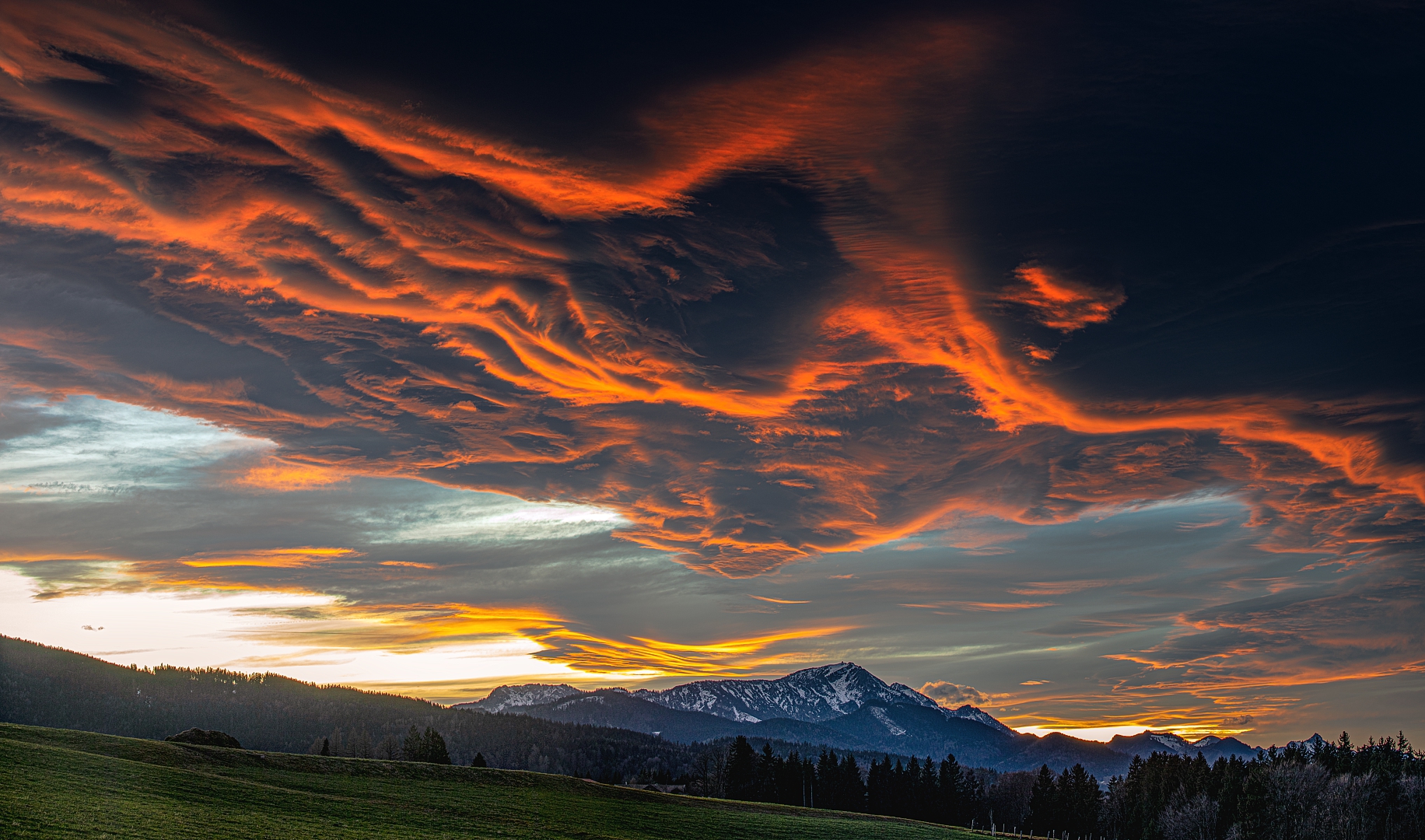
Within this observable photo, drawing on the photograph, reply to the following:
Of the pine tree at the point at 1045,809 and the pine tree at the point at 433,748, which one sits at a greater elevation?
the pine tree at the point at 433,748

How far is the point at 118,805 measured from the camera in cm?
4397

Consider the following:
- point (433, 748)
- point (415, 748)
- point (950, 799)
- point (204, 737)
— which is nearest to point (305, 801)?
point (204, 737)

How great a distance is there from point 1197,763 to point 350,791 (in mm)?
145700

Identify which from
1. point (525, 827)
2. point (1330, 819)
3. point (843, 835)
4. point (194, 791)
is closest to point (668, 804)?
point (843, 835)

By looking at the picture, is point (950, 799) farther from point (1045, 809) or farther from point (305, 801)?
point (305, 801)

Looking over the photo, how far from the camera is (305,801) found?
2253 inches

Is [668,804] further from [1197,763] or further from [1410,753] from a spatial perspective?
[1410,753]

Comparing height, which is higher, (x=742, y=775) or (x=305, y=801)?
(x=305, y=801)

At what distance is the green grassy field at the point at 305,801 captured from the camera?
42.1m

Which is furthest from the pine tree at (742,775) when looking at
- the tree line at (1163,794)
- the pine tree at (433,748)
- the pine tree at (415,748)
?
the pine tree at (415,748)

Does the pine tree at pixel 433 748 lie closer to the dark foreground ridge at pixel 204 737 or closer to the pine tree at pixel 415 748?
the pine tree at pixel 415 748

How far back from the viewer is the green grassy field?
138 feet

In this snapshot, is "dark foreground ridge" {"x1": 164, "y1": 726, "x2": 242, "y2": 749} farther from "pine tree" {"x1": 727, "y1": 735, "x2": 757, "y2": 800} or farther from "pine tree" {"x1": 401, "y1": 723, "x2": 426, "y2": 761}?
"pine tree" {"x1": 727, "y1": 735, "x2": 757, "y2": 800}

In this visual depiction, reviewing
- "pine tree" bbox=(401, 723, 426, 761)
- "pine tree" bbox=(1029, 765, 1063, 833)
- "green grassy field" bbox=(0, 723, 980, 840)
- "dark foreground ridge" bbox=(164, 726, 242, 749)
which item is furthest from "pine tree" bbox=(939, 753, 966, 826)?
"dark foreground ridge" bbox=(164, 726, 242, 749)
